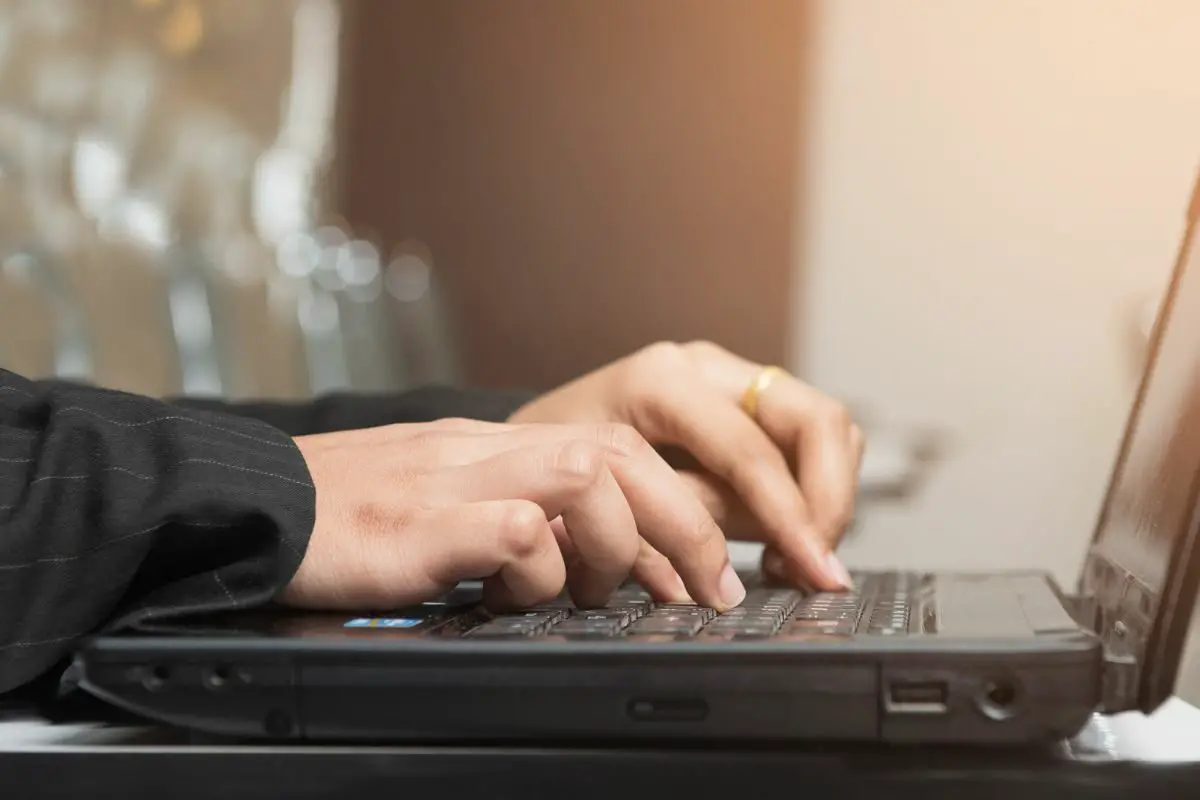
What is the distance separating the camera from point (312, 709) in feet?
1.21

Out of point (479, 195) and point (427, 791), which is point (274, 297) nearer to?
point (479, 195)

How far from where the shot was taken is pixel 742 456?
68cm

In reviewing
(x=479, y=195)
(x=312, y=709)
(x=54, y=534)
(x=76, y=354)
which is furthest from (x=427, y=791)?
(x=479, y=195)

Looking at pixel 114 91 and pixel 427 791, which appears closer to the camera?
pixel 427 791

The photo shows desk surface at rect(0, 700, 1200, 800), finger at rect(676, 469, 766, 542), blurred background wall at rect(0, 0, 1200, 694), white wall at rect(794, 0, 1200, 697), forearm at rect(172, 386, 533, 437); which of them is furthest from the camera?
white wall at rect(794, 0, 1200, 697)

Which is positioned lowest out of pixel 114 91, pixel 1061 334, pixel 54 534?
pixel 1061 334

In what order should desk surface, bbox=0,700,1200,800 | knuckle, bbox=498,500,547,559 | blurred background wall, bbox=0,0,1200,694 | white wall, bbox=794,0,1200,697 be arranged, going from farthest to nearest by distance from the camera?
white wall, bbox=794,0,1200,697, blurred background wall, bbox=0,0,1200,694, knuckle, bbox=498,500,547,559, desk surface, bbox=0,700,1200,800

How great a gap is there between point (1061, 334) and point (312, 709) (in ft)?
4.22

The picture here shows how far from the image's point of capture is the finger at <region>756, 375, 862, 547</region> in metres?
0.70

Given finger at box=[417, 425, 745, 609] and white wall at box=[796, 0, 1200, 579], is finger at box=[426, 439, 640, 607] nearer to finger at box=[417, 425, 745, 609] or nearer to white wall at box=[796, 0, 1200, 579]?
finger at box=[417, 425, 745, 609]

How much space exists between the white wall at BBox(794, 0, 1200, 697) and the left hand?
778 mm

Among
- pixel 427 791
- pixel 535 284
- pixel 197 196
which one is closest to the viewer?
pixel 427 791

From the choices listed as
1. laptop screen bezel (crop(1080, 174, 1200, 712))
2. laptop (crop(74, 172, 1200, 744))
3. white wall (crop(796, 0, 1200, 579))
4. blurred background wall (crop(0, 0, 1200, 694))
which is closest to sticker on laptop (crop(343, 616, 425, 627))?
laptop (crop(74, 172, 1200, 744))

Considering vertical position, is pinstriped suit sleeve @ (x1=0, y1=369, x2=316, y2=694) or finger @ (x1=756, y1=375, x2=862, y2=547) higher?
pinstriped suit sleeve @ (x1=0, y1=369, x2=316, y2=694)
